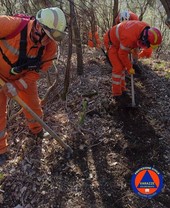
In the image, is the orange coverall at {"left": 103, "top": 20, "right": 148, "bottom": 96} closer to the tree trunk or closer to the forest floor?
the forest floor

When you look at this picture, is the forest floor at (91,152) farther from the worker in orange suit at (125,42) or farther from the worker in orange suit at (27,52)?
the worker in orange suit at (27,52)

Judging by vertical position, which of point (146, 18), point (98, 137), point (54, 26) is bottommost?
point (146, 18)

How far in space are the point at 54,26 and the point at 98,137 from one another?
171 cm

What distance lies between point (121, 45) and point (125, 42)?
4.6 inches

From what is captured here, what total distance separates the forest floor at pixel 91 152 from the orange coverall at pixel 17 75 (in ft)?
1.33

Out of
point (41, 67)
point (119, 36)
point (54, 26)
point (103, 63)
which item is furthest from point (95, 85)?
point (54, 26)

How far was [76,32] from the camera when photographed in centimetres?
518

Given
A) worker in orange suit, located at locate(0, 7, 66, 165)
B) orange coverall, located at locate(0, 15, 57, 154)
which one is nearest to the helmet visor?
worker in orange suit, located at locate(0, 7, 66, 165)

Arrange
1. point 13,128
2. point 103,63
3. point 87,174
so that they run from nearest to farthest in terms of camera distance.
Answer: point 87,174, point 13,128, point 103,63

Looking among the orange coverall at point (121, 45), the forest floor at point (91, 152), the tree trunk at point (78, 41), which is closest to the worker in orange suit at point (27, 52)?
the forest floor at point (91, 152)

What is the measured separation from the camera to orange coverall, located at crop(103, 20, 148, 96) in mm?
4730

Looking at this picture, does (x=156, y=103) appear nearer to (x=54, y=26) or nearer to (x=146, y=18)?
(x=54, y=26)

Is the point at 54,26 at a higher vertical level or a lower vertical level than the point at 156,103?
higher

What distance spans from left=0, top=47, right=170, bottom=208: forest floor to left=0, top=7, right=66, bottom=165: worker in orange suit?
508mm
